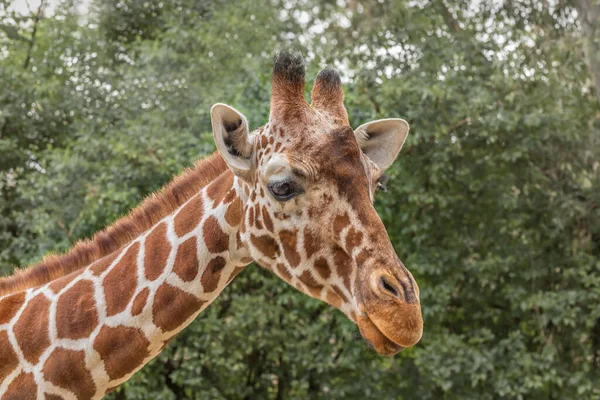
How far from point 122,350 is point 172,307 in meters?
0.24

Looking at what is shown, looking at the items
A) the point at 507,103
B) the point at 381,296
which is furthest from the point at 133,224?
the point at 507,103

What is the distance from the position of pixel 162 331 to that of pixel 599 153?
6.99m

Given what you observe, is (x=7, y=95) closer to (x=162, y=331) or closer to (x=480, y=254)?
(x=480, y=254)

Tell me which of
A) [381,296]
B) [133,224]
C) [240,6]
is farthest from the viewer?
[240,6]

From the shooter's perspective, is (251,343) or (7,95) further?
(7,95)

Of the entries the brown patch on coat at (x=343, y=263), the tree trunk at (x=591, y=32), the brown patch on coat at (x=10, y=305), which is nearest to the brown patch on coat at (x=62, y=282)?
the brown patch on coat at (x=10, y=305)

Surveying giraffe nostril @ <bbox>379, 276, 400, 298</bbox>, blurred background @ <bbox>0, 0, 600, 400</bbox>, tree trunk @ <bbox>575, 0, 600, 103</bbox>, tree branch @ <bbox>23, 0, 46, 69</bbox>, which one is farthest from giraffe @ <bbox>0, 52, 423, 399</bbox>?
tree branch @ <bbox>23, 0, 46, 69</bbox>

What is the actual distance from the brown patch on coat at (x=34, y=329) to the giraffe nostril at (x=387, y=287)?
135 cm

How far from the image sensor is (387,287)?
8.64ft

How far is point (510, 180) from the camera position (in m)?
9.02

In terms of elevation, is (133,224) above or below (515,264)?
above

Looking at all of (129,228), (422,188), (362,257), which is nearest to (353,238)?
(362,257)

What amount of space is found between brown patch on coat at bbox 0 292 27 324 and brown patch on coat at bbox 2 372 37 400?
0.27 meters

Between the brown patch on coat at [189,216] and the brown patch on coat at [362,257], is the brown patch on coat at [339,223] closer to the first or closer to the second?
the brown patch on coat at [362,257]
